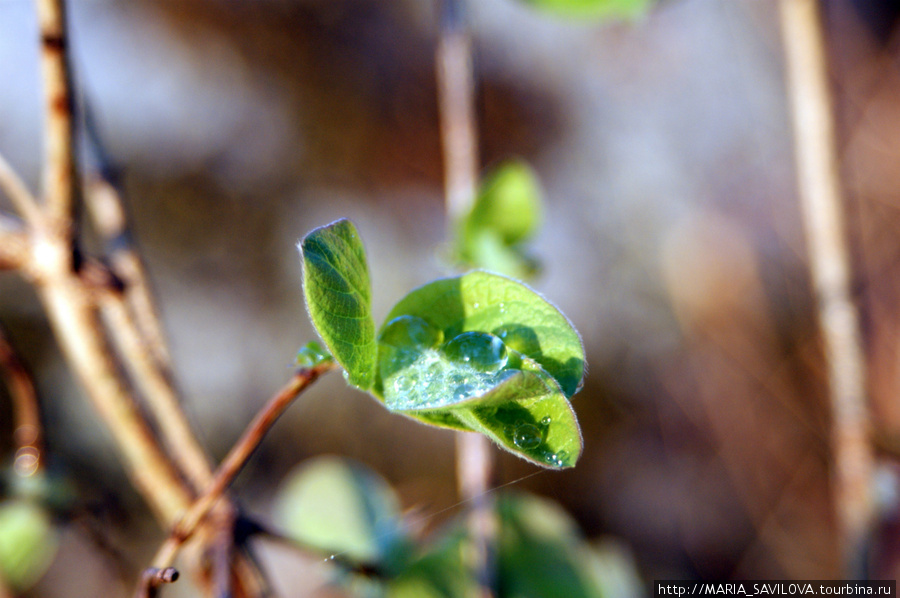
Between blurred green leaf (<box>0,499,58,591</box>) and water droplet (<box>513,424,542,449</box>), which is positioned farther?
blurred green leaf (<box>0,499,58,591</box>)

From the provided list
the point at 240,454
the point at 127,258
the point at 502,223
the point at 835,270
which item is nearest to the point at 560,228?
the point at 835,270

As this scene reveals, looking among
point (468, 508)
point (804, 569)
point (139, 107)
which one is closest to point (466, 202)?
point (468, 508)

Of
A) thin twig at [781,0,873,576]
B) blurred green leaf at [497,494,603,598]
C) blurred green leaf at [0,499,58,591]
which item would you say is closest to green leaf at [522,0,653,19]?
thin twig at [781,0,873,576]

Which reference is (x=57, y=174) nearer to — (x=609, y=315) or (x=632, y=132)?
(x=609, y=315)

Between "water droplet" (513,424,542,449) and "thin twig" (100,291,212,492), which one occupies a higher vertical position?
"water droplet" (513,424,542,449)

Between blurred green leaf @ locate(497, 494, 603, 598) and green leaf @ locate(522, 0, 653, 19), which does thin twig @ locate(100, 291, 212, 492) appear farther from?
green leaf @ locate(522, 0, 653, 19)

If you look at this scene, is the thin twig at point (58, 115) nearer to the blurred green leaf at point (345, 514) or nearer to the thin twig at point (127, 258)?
the thin twig at point (127, 258)
